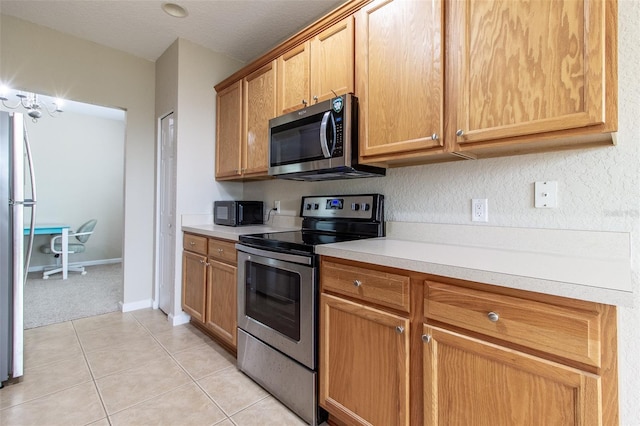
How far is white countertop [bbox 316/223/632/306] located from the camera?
31.3 inches

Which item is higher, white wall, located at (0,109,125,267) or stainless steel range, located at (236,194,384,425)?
white wall, located at (0,109,125,267)

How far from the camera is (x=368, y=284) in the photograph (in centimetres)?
126

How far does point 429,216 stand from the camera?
5.51 ft

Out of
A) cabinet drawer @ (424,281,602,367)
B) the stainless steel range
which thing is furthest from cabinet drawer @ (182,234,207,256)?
cabinet drawer @ (424,281,602,367)

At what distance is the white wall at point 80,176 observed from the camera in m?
4.93

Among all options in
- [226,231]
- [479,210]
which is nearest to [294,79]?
[226,231]

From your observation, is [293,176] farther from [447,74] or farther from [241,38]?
[241,38]

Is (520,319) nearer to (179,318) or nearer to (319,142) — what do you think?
(319,142)

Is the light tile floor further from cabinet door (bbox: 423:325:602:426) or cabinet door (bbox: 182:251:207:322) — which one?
cabinet door (bbox: 423:325:602:426)

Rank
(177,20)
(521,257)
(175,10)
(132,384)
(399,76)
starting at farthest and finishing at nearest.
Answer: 1. (177,20)
2. (175,10)
3. (132,384)
4. (399,76)
5. (521,257)

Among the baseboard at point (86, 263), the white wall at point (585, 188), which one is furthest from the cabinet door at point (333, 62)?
the baseboard at point (86, 263)

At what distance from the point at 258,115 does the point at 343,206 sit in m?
1.04

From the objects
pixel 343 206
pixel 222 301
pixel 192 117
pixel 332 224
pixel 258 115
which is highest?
pixel 192 117

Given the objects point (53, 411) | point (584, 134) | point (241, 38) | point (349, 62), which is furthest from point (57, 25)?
point (584, 134)
